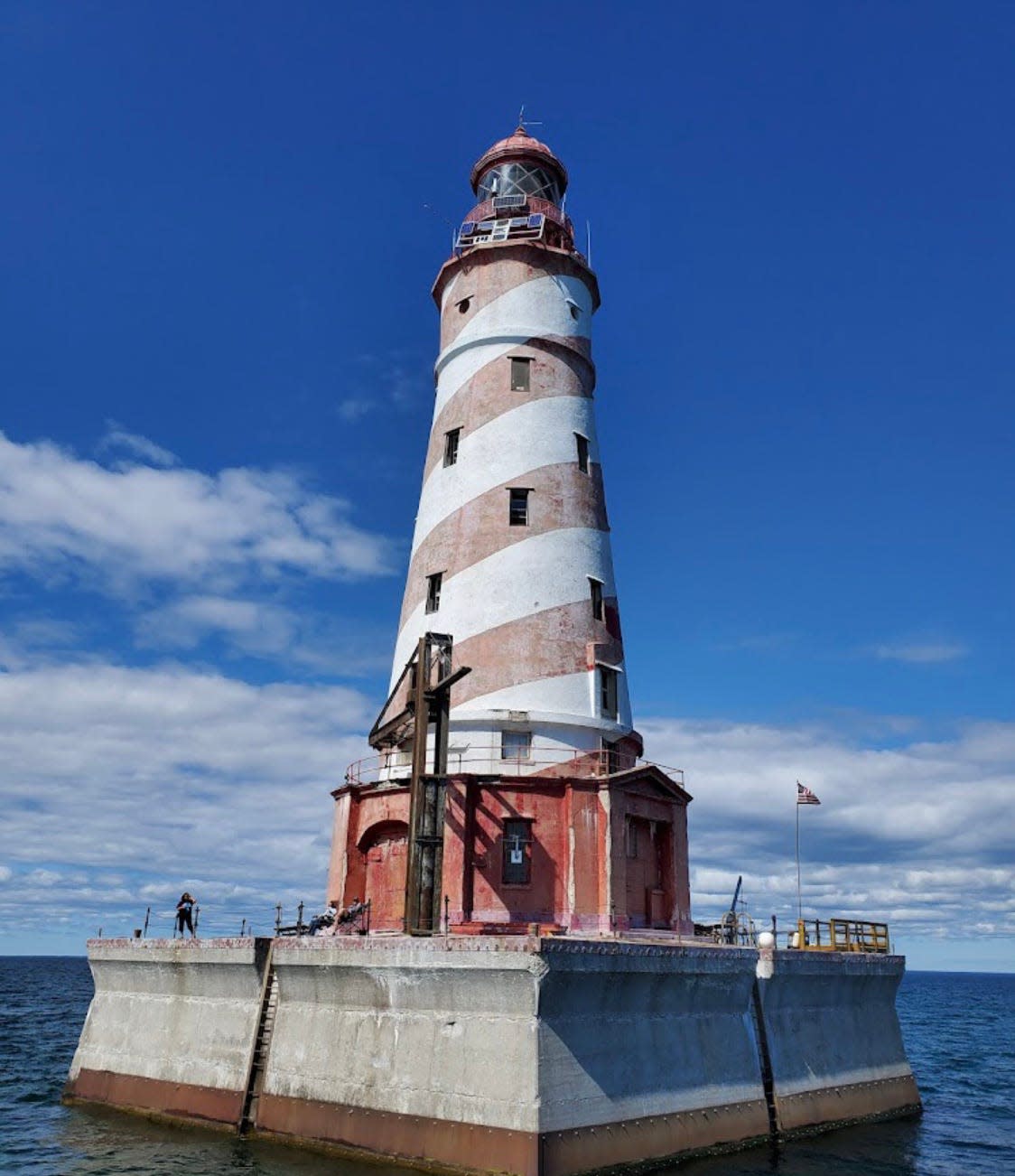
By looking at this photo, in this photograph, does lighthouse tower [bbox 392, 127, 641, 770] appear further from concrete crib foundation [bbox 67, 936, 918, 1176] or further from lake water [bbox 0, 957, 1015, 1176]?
lake water [bbox 0, 957, 1015, 1176]

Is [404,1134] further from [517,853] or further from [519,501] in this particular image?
[519,501]

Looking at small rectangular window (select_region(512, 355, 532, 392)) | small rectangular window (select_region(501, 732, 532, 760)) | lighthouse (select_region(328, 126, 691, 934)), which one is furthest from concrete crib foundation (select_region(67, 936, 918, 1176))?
small rectangular window (select_region(512, 355, 532, 392))

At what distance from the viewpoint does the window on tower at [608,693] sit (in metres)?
26.5

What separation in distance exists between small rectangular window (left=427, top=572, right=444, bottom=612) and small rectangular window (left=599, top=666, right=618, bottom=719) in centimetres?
451

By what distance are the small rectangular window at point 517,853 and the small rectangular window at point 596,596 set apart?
19.8 ft

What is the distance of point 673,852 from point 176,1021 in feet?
38.6

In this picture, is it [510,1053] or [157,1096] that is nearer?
[510,1053]

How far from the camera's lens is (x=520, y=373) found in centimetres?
2889

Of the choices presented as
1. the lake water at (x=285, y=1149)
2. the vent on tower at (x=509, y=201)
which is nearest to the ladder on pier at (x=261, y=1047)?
the lake water at (x=285, y=1149)

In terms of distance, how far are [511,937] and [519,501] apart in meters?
12.9

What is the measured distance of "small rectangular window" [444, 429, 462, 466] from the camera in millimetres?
29031

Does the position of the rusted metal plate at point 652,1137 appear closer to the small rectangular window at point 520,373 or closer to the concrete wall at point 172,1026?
the concrete wall at point 172,1026

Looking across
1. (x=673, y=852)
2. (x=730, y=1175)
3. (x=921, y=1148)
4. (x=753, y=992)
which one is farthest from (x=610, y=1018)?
(x=921, y=1148)

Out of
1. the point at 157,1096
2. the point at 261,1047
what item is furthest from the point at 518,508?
the point at 157,1096
